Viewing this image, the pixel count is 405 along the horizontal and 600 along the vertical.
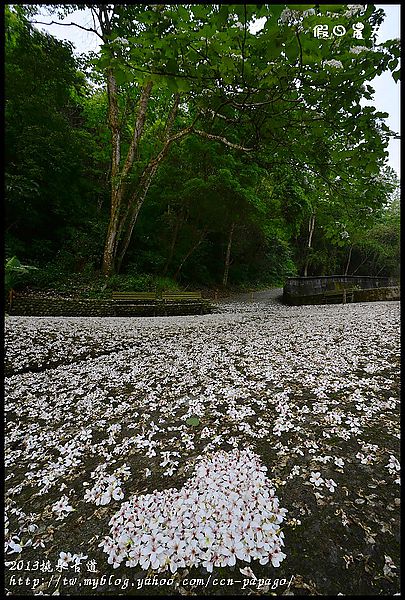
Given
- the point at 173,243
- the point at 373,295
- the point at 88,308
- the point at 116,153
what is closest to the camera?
the point at 88,308

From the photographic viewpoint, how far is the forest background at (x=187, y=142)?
9.27 feet

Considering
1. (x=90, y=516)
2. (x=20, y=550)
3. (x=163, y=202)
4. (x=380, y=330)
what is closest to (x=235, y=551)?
(x=90, y=516)

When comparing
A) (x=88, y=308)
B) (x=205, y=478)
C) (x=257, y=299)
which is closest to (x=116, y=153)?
(x=88, y=308)

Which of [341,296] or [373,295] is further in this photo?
[341,296]

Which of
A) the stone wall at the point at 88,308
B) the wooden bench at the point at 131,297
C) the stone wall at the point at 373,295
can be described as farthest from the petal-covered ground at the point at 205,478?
the stone wall at the point at 373,295

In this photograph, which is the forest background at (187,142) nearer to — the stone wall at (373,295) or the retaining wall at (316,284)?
the retaining wall at (316,284)

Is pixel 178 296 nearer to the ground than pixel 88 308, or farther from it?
farther from it

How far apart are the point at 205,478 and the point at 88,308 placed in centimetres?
905

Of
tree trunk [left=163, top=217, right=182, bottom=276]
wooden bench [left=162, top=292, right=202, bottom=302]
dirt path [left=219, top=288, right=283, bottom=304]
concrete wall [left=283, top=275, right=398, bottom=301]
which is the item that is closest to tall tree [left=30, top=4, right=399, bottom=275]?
wooden bench [left=162, top=292, right=202, bottom=302]

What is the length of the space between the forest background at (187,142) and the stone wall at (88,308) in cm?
109

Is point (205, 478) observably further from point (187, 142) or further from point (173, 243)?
point (173, 243)

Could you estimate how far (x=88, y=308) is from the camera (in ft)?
33.4

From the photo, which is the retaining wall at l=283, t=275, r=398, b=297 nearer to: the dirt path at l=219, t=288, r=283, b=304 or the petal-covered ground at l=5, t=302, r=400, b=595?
the dirt path at l=219, t=288, r=283, b=304

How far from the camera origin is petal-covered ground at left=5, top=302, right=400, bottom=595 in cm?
155
